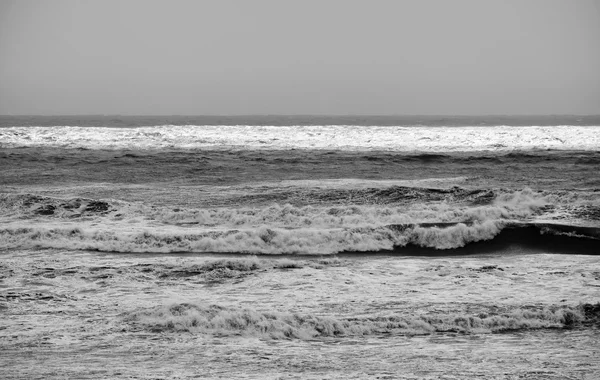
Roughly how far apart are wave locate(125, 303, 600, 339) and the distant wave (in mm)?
25232

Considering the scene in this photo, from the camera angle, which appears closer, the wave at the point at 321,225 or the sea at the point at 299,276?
the sea at the point at 299,276

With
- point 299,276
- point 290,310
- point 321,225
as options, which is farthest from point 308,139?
point 290,310

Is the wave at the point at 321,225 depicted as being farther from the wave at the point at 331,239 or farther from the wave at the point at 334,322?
the wave at the point at 334,322

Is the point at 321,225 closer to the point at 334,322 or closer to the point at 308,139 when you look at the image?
the point at 334,322

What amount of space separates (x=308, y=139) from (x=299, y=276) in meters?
29.9

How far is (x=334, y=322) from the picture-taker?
7203 millimetres

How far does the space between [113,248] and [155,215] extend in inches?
121

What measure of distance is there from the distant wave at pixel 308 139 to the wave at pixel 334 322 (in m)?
25.2

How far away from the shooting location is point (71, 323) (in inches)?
286

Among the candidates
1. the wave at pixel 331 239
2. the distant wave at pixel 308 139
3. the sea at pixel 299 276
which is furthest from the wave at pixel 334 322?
the distant wave at pixel 308 139

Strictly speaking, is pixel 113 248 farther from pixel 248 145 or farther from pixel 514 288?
pixel 248 145

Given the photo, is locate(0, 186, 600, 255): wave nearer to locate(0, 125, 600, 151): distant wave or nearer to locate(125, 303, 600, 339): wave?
locate(125, 303, 600, 339): wave

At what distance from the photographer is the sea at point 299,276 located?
627cm

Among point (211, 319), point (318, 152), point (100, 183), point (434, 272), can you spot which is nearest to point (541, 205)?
point (434, 272)
